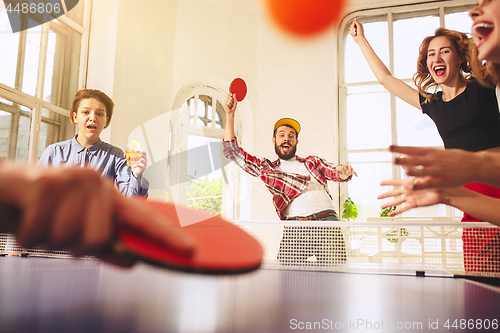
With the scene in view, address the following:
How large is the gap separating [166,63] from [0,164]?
22.0 ft

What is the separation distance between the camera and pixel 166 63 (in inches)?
262

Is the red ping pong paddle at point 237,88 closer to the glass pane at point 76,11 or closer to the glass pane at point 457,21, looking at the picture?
the glass pane at point 76,11

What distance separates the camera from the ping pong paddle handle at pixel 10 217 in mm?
328

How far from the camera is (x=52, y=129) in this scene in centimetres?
502

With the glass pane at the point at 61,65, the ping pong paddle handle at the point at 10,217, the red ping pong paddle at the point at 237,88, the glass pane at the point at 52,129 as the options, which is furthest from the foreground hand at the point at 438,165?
the glass pane at the point at 61,65

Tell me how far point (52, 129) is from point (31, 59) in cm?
91

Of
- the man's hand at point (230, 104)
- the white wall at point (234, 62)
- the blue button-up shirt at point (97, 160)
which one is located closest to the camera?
the blue button-up shirt at point (97, 160)

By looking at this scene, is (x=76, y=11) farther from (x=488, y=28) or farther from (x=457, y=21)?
(x=457, y=21)

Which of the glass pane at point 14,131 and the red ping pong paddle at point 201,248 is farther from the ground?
the glass pane at point 14,131

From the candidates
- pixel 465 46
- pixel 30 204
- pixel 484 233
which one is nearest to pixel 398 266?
pixel 484 233

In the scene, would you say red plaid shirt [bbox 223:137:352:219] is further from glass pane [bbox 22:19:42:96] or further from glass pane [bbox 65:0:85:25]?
glass pane [bbox 65:0:85:25]

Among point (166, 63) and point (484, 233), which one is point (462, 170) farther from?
point (166, 63)

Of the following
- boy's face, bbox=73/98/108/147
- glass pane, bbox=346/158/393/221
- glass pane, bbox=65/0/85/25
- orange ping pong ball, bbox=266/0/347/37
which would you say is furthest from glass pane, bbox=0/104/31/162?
glass pane, bbox=346/158/393/221

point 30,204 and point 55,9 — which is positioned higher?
point 55,9
